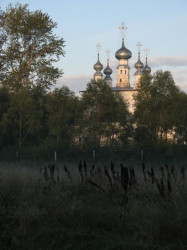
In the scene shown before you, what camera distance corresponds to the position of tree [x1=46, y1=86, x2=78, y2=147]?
33.1m

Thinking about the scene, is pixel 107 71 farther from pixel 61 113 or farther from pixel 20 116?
pixel 20 116

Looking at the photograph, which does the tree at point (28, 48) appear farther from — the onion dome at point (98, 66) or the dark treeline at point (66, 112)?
the onion dome at point (98, 66)

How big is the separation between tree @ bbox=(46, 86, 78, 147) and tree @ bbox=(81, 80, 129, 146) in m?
1.09

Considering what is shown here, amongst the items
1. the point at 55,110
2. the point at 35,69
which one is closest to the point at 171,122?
the point at 55,110

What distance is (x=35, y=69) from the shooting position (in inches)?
1449

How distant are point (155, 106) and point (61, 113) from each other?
22.9 ft

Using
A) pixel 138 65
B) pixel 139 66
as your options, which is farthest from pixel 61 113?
pixel 139 66

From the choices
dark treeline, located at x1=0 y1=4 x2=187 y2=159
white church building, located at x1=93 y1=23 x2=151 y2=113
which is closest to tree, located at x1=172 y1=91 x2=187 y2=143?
dark treeline, located at x1=0 y1=4 x2=187 y2=159

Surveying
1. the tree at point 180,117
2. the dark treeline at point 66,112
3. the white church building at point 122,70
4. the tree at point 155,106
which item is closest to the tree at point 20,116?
the dark treeline at point 66,112

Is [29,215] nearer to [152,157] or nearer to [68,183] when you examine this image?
[68,183]

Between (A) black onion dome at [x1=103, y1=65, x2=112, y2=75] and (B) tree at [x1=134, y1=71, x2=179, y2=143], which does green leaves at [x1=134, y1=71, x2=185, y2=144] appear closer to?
(B) tree at [x1=134, y1=71, x2=179, y2=143]

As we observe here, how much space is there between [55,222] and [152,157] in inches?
788

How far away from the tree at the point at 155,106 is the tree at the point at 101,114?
1.36 meters

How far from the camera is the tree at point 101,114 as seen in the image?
32188mm
